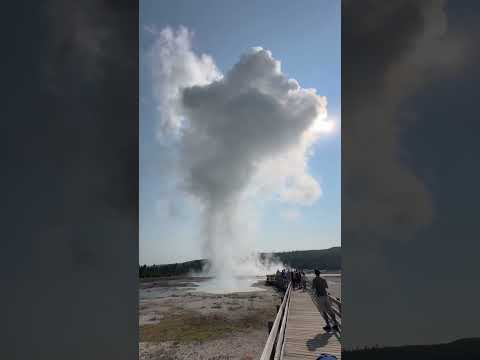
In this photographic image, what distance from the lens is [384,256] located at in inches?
119

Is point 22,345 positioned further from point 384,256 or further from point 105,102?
point 384,256

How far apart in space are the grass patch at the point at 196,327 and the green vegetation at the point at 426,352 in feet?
43.7

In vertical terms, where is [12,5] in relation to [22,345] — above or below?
above

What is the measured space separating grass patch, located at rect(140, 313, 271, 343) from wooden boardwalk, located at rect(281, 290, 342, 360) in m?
6.66

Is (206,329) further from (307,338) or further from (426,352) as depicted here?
(426,352)

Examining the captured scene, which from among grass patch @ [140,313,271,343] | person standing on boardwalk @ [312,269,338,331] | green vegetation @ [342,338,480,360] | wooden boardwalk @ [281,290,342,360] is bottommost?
grass patch @ [140,313,271,343]

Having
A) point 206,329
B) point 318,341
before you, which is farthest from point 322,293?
point 206,329

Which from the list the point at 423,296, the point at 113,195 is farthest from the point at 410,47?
the point at 113,195

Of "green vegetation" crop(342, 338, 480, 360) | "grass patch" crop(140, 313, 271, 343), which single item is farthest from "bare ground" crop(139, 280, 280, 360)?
"green vegetation" crop(342, 338, 480, 360)

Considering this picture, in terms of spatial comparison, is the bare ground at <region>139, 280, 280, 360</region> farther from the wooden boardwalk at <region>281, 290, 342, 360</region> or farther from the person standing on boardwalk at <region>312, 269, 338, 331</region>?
the person standing on boardwalk at <region>312, 269, 338, 331</region>

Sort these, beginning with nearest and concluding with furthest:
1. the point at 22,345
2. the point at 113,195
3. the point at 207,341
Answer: the point at 22,345 → the point at 113,195 → the point at 207,341

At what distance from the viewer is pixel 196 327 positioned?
666 inches

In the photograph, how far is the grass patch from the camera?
15070mm

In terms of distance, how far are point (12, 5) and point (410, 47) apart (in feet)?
13.3
